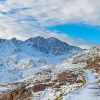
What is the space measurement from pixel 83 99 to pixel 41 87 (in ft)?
224

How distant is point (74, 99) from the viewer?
38.7 meters

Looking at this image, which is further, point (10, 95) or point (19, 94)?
point (10, 95)

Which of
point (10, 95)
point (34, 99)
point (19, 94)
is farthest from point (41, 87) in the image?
point (34, 99)

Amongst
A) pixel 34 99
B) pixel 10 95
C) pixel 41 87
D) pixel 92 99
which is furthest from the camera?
pixel 10 95

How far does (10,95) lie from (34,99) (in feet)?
157

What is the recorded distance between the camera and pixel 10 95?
119 metres

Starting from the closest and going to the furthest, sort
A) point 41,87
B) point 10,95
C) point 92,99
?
point 92,99 < point 41,87 < point 10,95

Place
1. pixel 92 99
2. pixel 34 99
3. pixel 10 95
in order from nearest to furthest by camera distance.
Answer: pixel 92 99 < pixel 34 99 < pixel 10 95

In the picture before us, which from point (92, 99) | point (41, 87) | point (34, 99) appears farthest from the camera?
point (41, 87)

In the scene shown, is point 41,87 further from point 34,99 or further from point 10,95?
point 34,99

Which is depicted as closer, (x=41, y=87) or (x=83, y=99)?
(x=83, y=99)

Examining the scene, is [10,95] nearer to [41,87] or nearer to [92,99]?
[41,87]

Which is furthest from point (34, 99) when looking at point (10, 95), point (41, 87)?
point (10, 95)

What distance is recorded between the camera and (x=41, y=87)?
10550 centimetres
